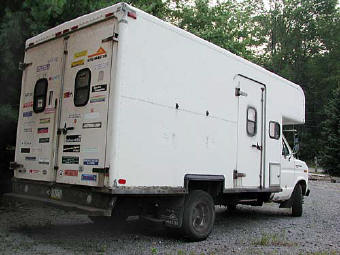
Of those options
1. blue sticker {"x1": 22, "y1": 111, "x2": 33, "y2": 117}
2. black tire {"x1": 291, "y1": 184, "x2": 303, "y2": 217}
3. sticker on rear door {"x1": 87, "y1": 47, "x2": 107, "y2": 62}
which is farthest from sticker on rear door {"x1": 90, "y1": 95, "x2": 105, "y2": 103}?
black tire {"x1": 291, "y1": 184, "x2": 303, "y2": 217}

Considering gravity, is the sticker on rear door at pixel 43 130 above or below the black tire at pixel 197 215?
above

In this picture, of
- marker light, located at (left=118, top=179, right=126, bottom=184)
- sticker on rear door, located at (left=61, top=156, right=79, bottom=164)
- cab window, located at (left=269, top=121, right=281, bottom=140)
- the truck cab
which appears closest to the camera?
marker light, located at (left=118, top=179, right=126, bottom=184)

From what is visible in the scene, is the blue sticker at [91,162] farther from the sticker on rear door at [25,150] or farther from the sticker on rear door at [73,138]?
the sticker on rear door at [25,150]

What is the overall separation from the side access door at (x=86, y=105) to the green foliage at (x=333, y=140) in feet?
85.9

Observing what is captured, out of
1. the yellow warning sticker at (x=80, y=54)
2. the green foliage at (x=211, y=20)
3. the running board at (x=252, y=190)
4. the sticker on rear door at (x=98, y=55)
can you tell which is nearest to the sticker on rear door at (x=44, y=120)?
the yellow warning sticker at (x=80, y=54)

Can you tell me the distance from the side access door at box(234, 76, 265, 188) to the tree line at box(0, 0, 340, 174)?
372 cm

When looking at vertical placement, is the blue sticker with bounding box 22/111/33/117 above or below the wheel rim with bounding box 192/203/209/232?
above

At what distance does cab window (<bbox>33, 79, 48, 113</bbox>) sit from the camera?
708cm

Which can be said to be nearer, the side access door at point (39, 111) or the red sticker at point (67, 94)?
the red sticker at point (67, 94)

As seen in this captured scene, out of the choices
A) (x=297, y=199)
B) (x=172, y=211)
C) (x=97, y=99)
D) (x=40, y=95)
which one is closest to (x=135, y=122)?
(x=97, y=99)

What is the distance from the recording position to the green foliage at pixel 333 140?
29266 mm

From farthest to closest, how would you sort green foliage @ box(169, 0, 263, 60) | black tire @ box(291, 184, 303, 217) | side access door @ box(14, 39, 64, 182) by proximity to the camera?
green foliage @ box(169, 0, 263, 60)
black tire @ box(291, 184, 303, 217)
side access door @ box(14, 39, 64, 182)

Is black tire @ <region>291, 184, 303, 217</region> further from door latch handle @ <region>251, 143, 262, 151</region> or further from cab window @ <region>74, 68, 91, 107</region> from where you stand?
cab window @ <region>74, 68, 91, 107</region>

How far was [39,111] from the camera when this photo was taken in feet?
23.3
